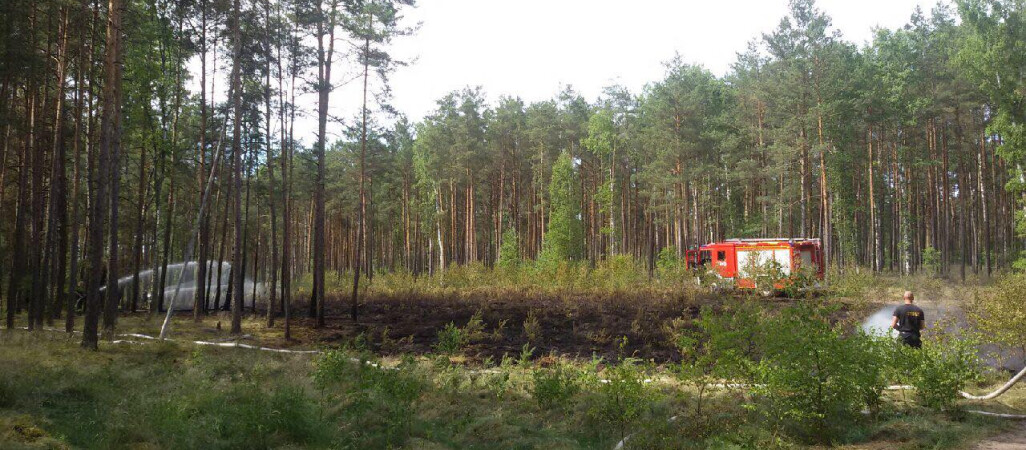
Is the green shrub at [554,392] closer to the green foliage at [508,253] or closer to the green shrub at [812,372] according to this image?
the green shrub at [812,372]

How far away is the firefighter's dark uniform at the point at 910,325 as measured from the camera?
354 inches

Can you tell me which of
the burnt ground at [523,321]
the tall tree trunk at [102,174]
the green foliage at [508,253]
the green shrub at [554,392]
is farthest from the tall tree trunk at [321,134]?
the green foliage at [508,253]

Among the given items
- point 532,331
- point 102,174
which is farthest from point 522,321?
point 102,174

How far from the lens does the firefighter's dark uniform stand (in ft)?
29.5

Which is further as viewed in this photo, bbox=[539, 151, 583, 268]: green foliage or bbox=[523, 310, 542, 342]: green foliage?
bbox=[539, 151, 583, 268]: green foliage

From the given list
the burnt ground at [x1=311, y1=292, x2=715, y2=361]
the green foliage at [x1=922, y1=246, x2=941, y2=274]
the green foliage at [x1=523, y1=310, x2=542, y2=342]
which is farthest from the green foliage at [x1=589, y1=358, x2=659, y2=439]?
the green foliage at [x1=922, y1=246, x2=941, y2=274]

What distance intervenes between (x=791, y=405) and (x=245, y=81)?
19.7 meters

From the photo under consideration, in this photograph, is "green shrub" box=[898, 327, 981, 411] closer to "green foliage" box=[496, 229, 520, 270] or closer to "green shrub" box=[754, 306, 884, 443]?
"green shrub" box=[754, 306, 884, 443]

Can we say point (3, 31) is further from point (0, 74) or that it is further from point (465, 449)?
point (465, 449)

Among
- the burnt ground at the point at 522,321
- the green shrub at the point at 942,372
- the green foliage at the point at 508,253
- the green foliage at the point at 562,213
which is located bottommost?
the burnt ground at the point at 522,321

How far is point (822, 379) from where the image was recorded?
595 centimetres

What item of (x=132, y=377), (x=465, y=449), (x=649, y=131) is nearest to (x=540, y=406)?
(x=465, y=449)

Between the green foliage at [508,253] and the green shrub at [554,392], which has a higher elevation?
the green foliage at [508,253]

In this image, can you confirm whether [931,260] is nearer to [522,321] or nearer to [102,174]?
[522,321]
